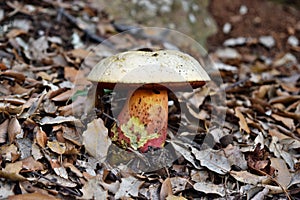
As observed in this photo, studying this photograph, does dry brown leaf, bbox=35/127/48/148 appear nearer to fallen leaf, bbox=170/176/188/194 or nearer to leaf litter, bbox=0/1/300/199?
leaf litter, bbox=0/1/300/199

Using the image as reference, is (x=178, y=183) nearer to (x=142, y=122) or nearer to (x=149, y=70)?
(x=142, y=122)

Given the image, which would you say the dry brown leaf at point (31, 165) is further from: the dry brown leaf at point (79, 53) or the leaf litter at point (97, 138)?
the dry brown leaf at point (79, 53)

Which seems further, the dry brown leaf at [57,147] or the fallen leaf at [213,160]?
the fallen leaf at [213,160]

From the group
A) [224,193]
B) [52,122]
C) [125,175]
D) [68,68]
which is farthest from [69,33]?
[224,193]

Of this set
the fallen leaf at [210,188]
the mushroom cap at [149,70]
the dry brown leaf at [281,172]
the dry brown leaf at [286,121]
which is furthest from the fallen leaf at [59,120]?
the dry brown leaf at [286,121]

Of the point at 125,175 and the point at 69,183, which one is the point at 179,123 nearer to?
the point at 125,175

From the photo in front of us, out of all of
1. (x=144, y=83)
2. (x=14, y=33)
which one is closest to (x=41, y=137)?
(x=144, y=83)

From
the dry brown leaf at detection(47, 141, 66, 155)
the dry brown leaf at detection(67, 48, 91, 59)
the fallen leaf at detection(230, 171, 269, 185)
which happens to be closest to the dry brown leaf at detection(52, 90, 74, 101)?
the dry brown leaf at detection(47, 141, 66, 155)

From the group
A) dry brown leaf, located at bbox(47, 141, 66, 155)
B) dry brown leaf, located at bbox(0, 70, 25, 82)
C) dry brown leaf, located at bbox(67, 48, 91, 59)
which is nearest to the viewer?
dry brown leaf, located at bbox(47, 141, 66, 155)
